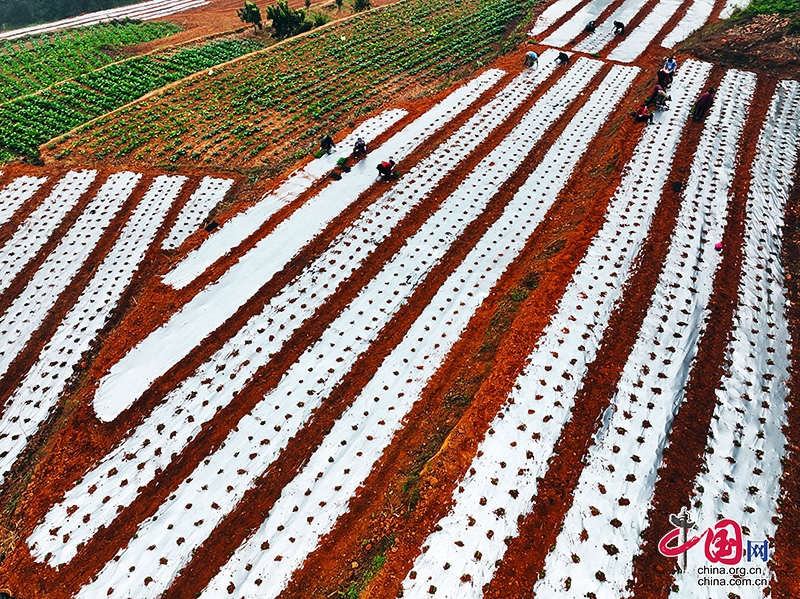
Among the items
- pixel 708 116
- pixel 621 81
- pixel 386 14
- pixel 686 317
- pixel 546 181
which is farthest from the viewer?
pixel 386 14

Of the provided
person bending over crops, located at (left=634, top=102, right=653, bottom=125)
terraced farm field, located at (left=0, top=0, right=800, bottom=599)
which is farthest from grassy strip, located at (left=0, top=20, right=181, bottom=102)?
person bending over crops, located at (left=634, top=102, right=653, bottom=125)

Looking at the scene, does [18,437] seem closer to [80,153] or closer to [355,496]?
[355,496]

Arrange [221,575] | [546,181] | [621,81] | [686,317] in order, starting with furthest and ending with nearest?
[621,81] → [546,181] → [686,317] → [221,575]

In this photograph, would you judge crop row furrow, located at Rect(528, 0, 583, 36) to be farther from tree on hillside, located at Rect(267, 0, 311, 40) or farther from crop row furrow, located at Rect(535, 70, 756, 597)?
crop row furrow, located at Rect(535, 70, 756, 597)

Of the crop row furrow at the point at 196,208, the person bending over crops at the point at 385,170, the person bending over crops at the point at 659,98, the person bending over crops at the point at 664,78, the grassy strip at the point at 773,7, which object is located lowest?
the crop row furrow at the point at 196,208

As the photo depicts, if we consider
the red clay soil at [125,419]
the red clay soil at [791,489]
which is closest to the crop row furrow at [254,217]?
the red clay soil at [125,419]

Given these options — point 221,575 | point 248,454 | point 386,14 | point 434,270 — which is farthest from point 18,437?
point 386,14

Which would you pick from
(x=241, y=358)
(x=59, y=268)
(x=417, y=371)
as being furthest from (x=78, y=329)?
(x=417, y=371)

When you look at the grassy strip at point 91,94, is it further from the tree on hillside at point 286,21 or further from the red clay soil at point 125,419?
the red clay soil at point 125,419
